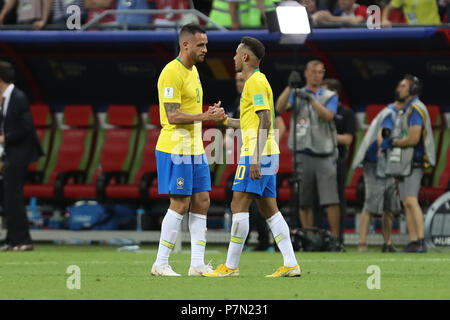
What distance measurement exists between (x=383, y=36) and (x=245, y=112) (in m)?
6.27

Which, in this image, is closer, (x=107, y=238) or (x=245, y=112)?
(x=245, y=112)

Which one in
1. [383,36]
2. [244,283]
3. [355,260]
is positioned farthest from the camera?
[383,36]

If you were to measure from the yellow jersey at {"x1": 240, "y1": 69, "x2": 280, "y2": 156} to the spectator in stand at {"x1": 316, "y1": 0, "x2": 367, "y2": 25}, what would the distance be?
652cm

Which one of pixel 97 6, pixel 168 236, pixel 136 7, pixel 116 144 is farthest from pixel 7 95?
pixel 168 236

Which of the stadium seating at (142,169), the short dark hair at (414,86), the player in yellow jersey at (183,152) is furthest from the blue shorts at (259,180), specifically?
the stadium seating at (142,169)

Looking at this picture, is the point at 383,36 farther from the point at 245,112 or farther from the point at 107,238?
the point at 245,112

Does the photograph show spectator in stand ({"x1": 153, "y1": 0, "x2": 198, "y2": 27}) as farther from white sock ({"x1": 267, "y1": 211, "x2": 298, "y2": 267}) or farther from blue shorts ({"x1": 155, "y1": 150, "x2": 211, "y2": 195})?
white sock ({"x1": 267, "y1": 211, "x2": 298, "y2": 267})

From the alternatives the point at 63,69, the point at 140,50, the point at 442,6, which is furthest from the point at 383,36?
the point at 63,69

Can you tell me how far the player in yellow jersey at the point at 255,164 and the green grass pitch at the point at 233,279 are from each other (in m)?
0.27

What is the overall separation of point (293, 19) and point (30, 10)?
198 inches

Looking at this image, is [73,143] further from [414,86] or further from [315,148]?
[414,86]

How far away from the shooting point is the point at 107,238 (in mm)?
16422

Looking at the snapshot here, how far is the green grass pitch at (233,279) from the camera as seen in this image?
8.17 m

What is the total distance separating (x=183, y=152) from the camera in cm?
980
